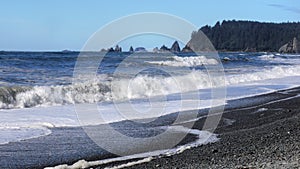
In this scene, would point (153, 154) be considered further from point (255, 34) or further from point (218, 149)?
point (255, 34)

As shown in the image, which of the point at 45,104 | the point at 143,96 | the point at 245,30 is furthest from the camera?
the point at 245,30

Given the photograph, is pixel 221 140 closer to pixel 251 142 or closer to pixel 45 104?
pixel 251 142

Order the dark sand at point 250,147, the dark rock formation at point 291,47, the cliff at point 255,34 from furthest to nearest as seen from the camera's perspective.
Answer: the dark rock formation at point 291,47 → the cliff at point 255,34 → the dark sand at point 250,147

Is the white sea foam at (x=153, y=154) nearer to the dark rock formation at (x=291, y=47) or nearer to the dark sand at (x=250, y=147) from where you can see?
the dark sand at (x=250, y=147)

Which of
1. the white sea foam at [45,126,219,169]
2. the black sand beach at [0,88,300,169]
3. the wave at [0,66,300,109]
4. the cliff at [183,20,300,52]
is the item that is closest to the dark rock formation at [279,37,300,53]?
the cliff at [183,20,300,52]

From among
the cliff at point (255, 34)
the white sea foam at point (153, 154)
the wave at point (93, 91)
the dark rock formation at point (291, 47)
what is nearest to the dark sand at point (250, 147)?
the white sea foam at point (153, 154)

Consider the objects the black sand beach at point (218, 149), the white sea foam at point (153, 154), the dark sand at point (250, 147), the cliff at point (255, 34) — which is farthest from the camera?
the cliff at point (255, 34)

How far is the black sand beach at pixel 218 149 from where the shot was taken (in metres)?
6.99

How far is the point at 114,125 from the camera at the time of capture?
1155 centimetres

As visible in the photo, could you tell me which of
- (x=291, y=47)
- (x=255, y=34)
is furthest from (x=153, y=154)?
(x=255, y=34)

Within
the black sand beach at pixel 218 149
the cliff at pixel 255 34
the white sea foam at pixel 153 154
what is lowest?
the white sea foam at pixel 153 154

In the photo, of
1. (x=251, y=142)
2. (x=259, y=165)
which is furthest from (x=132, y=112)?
(x=259, y=165)

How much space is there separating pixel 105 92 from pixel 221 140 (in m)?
10.1

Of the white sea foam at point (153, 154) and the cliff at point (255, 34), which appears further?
the cliff at point (255, 34)
